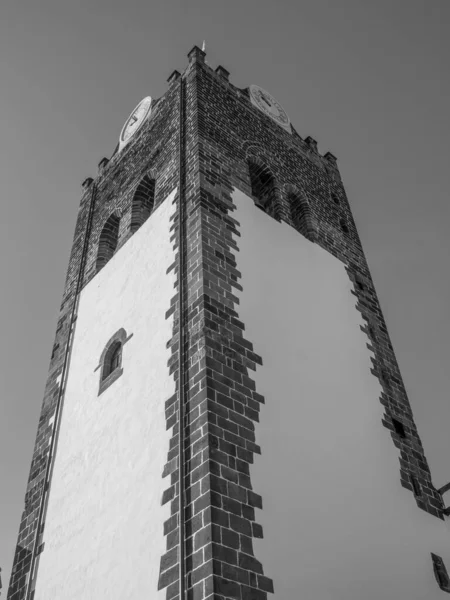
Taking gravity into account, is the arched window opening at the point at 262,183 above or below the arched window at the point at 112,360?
above

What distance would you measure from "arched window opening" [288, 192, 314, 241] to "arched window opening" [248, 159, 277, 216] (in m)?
0.62

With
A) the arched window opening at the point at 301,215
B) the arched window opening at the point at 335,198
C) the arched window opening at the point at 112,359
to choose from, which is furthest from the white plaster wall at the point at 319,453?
the arched window opening at the point at 335,198

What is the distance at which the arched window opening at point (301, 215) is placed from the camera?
13539mm

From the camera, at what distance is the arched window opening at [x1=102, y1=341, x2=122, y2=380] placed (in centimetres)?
1053

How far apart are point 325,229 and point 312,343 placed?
4532 mm

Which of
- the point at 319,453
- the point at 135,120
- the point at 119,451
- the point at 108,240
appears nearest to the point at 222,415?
the point at 319,453

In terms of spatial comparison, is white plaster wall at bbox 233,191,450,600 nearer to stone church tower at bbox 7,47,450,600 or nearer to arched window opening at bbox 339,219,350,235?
stone church tower at bbox 7,47,450,600

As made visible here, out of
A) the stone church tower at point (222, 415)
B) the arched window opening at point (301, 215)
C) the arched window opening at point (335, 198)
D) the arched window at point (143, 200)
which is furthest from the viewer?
the arched window opening at point (335, 198)

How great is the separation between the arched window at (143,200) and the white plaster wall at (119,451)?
4.67ft

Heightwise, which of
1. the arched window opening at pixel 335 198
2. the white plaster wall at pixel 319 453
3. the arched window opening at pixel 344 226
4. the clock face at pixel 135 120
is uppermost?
the clock face at pixel 135 120

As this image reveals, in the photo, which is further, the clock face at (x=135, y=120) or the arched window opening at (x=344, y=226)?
the clock face at (x=135, y=120)

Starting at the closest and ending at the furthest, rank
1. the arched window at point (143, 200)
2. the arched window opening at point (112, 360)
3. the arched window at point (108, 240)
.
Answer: the arched window opening at point (112, 360)
the arched window at point (143, 200)
the arched window at point (108, 240)

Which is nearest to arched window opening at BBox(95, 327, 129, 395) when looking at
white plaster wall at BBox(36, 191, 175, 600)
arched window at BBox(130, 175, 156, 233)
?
white plaster wall at BBox(36, 191, 175, 600)

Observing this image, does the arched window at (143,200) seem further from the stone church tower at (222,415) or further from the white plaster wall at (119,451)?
the white plaster wall at (119,451)
